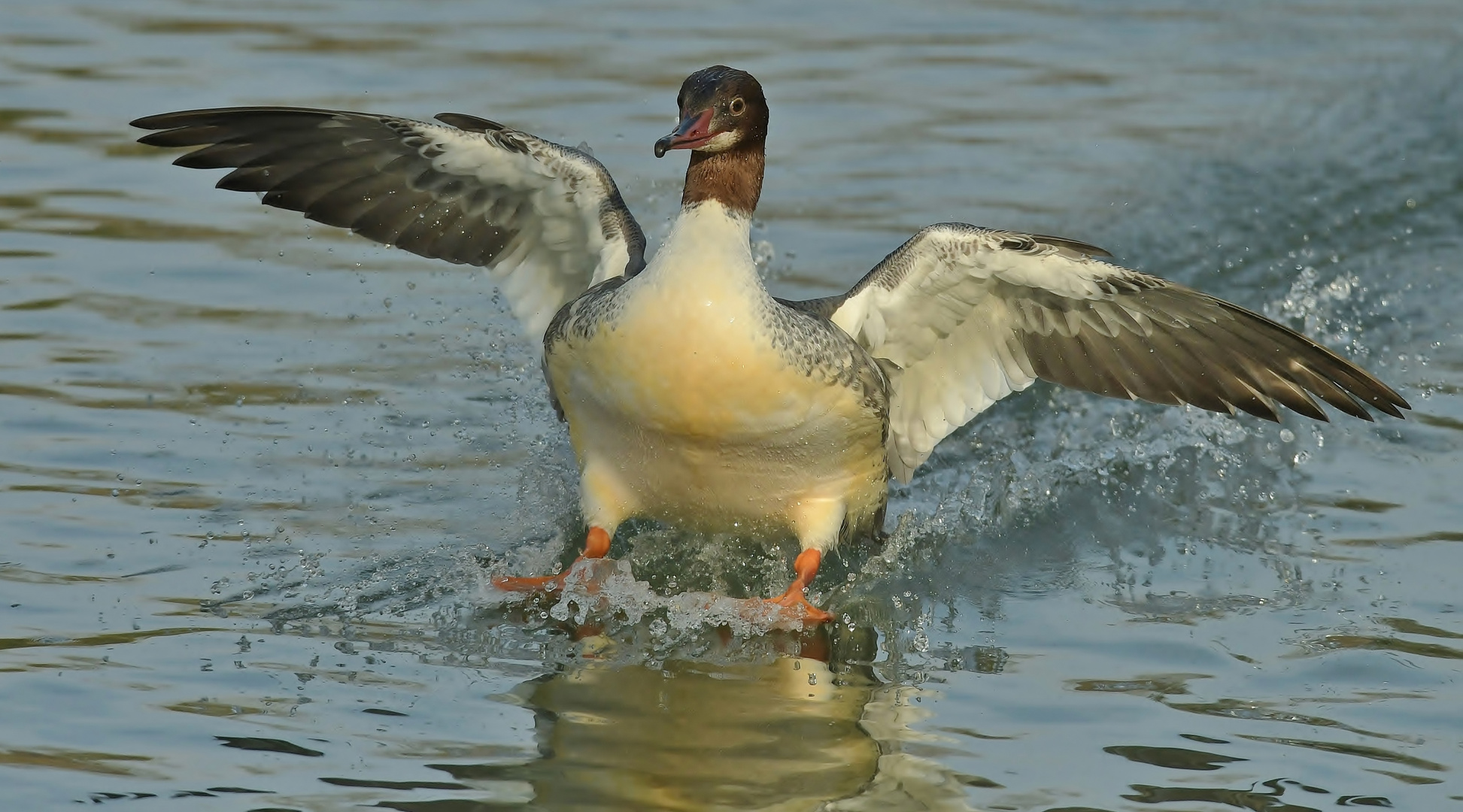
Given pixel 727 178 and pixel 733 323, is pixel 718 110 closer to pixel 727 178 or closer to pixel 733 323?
pixel 727 178

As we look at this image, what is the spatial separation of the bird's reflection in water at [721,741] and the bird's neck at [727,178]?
163 centimetres

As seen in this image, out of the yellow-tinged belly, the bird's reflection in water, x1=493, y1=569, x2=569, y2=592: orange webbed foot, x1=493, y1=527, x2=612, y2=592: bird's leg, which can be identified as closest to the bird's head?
the yellow-tinged belly

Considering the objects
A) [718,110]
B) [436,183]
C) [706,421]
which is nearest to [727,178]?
[718,110]

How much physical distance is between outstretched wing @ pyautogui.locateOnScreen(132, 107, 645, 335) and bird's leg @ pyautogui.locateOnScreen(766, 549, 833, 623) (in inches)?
52.9

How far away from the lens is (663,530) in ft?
26.2

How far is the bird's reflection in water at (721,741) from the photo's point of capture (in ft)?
17.3

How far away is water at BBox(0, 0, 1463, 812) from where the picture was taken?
5.56 metres

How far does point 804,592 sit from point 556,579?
956mm

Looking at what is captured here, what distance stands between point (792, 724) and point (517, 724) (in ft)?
2.86

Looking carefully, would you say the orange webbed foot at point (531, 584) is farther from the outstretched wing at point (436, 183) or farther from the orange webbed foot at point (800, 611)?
the outstretched wing at point (436, 183)

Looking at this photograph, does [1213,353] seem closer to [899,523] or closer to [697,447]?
[899,523]

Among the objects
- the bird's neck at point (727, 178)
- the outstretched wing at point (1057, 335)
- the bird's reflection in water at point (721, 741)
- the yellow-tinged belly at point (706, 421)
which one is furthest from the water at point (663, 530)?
the bird's neck at point (727, 178)

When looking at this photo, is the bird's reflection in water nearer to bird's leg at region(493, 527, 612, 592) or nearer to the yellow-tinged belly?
bird's leg at region(493, 527, 612, 592)

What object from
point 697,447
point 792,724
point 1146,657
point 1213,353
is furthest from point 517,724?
point 1213,353
